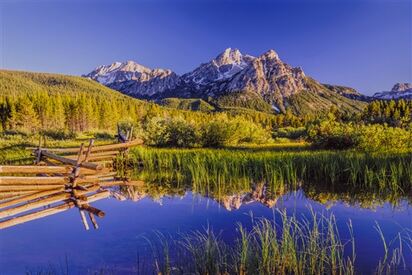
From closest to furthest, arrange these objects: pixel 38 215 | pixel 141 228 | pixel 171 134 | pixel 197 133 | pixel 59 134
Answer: pixel 141 228 < pixel 38 215 < pixel 197 133 < pixel 171 134 < pixel 59 134

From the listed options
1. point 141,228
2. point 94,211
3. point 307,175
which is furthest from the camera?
point 307,175

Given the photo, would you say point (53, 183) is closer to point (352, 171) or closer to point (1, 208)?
point (1, 208)

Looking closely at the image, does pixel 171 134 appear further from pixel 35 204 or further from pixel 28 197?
pixel 35 204

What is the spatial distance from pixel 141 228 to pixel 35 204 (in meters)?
3.50

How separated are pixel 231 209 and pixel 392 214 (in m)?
3.36

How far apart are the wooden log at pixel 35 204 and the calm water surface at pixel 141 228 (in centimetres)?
87

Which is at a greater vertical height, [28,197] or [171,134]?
[171,134]

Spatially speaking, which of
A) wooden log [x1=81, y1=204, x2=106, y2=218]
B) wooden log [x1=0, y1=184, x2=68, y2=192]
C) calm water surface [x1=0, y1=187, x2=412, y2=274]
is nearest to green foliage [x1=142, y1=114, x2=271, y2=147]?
wooden log [x1=0, y1=184, x2=68, y2=192]

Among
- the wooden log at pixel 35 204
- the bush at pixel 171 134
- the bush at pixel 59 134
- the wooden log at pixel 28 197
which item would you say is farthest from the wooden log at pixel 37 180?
the bush at pixel 59 134

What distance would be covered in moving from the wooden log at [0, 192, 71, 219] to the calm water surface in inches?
34.2

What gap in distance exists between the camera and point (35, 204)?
832 centimetres

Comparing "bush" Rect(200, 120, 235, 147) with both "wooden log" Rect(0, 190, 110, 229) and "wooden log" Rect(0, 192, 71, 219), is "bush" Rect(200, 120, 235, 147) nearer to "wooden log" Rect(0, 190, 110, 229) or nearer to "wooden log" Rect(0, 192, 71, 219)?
"wooden log" Rect(0, 192, 71, 219)

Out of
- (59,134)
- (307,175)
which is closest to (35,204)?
(307,175)

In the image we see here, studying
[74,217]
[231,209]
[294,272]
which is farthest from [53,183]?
[294,272]
